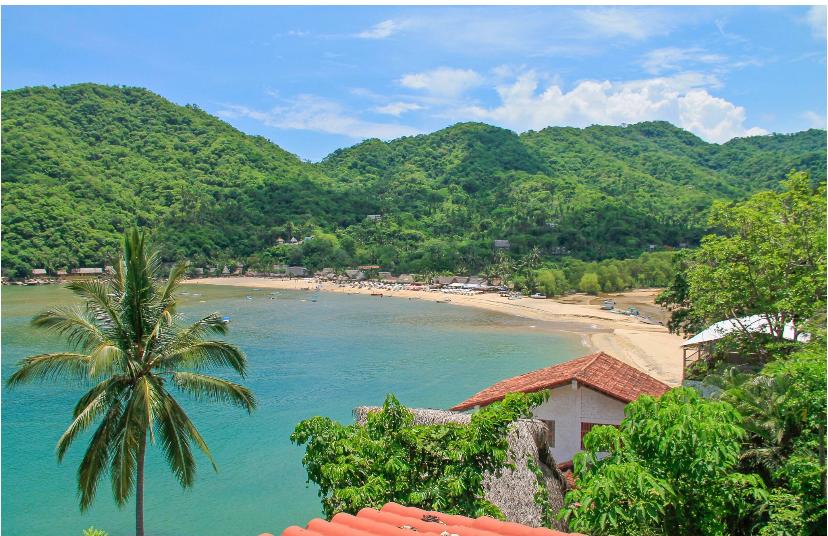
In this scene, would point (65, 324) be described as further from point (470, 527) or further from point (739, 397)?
point (739, 397)

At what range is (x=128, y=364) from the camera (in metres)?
8.62

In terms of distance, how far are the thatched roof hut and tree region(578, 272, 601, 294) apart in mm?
76845

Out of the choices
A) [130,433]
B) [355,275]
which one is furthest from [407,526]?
[355,275]

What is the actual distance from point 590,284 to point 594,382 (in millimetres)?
73987

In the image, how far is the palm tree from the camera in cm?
848

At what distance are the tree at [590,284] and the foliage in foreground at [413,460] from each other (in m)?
79.4

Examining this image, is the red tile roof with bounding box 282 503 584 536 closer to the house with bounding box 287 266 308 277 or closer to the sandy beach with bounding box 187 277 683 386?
the sandy beach with bounding box 187 277 683 386

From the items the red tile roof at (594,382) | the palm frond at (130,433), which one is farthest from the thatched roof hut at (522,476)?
the palm frond at (130,433)

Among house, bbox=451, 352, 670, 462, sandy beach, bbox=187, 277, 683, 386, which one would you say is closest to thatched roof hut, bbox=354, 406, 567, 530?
house, bbox=451, 352, 670, 462

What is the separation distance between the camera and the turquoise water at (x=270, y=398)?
1697 centimetres

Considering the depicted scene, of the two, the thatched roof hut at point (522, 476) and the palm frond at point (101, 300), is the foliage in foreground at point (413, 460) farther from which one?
the palm frond at point (101, 300)

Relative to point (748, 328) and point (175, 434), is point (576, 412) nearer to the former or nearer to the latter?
point (748, 328)

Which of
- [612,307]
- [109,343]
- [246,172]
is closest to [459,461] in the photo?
[109,343]

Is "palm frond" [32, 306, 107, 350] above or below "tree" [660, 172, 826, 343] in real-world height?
below
